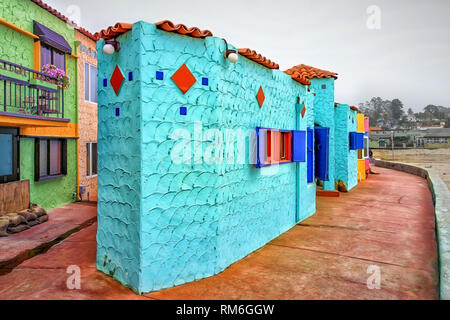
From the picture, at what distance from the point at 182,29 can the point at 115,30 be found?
94 centimetres

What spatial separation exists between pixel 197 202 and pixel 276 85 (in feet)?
11.2

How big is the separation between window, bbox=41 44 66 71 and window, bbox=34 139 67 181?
7.84ft

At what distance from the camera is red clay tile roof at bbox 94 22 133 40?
159 inches

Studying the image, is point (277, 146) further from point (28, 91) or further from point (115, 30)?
point (28, 91)

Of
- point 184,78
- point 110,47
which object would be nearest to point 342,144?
point 184,78

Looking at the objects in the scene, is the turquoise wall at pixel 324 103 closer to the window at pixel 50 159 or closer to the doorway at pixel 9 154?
the window at pixel 50 159

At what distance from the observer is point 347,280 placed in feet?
14.3

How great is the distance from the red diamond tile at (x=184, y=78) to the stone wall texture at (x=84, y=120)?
793cm

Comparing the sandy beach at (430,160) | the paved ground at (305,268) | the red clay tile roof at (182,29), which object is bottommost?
the paved ground at (305,268)

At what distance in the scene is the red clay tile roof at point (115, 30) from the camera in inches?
159

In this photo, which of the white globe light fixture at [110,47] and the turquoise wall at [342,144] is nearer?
the white globe light fixture at [110,47]

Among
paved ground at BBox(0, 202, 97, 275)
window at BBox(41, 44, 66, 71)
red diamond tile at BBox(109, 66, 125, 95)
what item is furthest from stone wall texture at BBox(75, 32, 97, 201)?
red diamond tile at BBox(109, 66, 125, 95)

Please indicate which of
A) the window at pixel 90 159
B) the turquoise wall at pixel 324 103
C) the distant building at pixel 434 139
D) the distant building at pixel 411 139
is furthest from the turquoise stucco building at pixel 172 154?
the distant building at pixel 434 139
